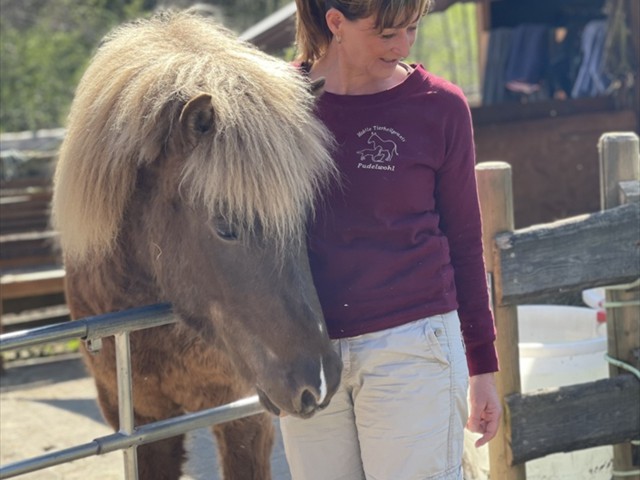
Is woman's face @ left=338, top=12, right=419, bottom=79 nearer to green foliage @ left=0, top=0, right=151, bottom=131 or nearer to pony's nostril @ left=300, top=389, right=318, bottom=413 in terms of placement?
pony's nostril @ left=300, top=389, right=318, bottom=413

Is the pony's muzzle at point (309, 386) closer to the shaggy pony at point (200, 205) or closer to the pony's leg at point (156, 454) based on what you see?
the shaggy pony at point (200, 205)

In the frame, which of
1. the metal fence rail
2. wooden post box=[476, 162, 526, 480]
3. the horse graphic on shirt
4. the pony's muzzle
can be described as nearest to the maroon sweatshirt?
the horse graphic on shirt

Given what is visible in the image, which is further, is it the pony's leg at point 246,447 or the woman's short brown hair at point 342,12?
the pony's leg at point 246,447

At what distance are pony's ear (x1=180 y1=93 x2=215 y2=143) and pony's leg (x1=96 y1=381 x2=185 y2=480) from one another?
4.14ft

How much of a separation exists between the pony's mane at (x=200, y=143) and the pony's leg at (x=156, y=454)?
656 millimetres

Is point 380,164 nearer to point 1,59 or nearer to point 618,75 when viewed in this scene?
point 618,75

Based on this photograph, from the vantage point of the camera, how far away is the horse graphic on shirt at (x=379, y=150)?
198 cm

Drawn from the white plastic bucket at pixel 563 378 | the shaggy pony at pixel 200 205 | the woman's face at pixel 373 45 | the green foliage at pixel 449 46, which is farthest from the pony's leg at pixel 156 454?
the green foliage at pixel 449 46

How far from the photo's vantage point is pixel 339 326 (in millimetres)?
1981

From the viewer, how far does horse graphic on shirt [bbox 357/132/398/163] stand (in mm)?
1982

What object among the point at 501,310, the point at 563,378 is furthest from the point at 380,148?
the point at 563,378

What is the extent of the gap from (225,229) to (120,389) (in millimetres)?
545

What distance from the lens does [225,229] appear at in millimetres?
2020

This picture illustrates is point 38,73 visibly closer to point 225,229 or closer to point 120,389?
point 120,389
